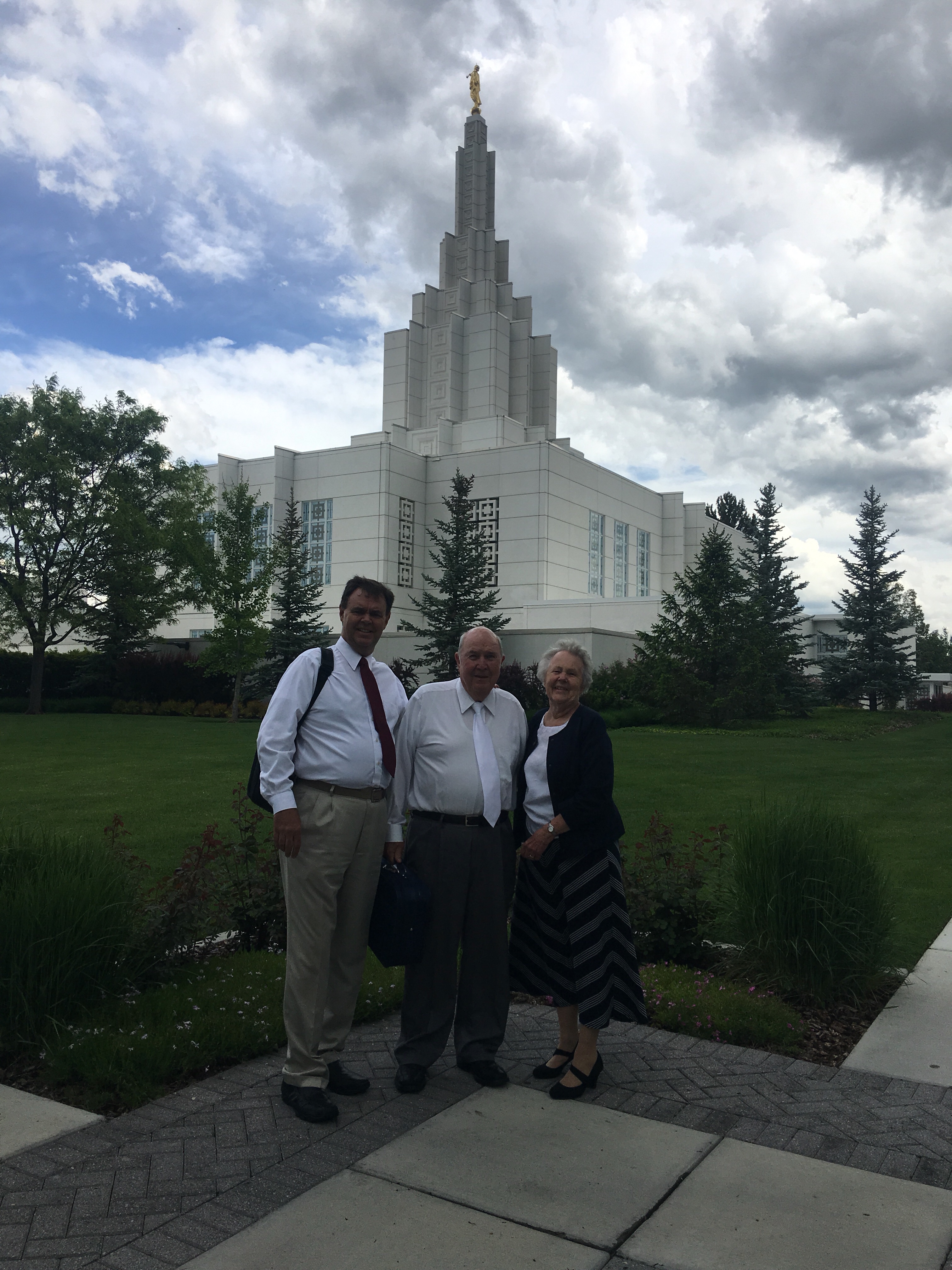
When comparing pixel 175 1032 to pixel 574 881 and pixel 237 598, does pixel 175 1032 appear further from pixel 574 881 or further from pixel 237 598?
pixel 237 598

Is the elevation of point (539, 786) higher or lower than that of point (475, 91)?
lower

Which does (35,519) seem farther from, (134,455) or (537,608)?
(537,608)

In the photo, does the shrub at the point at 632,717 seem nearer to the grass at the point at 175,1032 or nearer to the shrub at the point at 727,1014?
the shrub at the point at 727,1014

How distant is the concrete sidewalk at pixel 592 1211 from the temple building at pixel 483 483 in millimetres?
32646

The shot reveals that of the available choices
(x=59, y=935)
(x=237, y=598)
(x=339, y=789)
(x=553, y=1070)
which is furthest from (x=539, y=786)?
(x=237, y=598)

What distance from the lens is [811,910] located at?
545 centimetres

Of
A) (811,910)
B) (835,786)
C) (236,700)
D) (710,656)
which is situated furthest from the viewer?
(236,700)

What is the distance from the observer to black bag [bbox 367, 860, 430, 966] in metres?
4.16

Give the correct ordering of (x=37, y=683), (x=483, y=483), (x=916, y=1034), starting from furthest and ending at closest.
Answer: (x=483, y=483) < (x=37, y=683) < (x=916, y=1034)

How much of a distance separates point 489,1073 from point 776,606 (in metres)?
43.7

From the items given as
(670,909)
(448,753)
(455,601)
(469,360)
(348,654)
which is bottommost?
(670,909)

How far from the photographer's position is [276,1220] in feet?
10.1

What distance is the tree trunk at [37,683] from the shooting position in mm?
31875

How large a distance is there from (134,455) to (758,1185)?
3446cm
